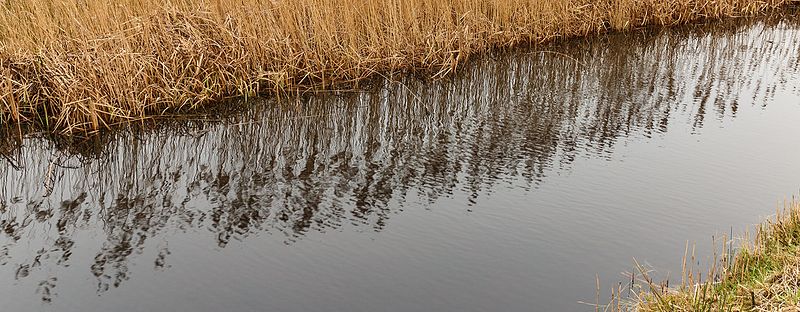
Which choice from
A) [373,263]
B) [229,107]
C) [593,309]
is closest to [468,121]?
[229,107]

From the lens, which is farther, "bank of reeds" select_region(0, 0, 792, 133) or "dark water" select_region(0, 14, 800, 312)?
"bank of reeds" select_region(0, 0, 792, 133)

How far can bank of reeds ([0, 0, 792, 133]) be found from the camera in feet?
18.2

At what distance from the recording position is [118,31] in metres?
5.74

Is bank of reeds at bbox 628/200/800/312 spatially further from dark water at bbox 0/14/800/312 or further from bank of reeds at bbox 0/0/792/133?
bank of reeds at bbox 0/0/792/133

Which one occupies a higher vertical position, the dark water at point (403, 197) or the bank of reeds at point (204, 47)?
the bank of reeds at point (204, 47)

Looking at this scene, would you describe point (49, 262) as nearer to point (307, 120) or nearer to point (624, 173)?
point (307, 120)

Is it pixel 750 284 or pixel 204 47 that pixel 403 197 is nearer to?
pixel 750 284

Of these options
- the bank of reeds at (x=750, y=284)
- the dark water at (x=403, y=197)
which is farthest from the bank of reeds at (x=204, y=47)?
the bank of reeds at (x=750, y=284)

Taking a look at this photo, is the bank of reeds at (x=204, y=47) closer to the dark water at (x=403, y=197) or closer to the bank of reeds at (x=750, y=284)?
the dark water at (x=403, y=197)

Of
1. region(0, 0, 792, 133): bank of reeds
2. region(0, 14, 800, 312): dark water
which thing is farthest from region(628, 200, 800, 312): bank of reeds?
region(0, 0, 792, 133): bank of reeds

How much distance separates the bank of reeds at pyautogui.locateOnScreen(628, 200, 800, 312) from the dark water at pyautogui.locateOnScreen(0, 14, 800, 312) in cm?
31

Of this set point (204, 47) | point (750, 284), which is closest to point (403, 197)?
point (750, 284)

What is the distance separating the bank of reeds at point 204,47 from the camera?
5.55 m

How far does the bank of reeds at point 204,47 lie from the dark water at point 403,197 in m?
0.31
